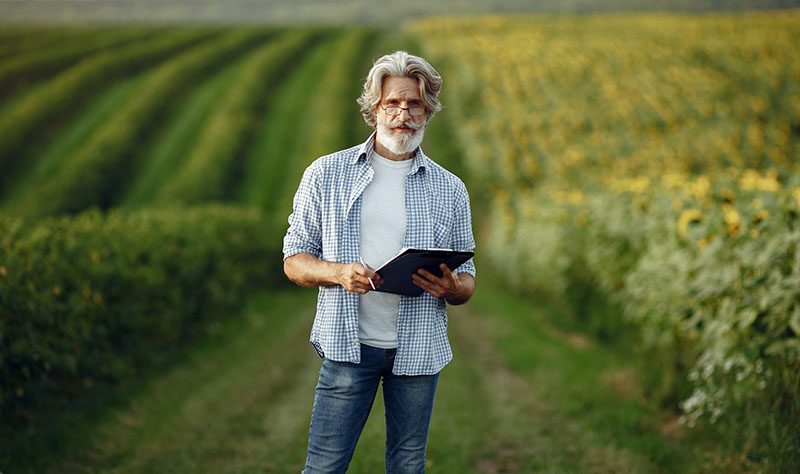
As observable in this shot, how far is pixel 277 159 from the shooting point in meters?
25.3

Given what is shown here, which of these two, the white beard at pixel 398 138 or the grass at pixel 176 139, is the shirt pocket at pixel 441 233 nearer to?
the white beard at pixel 398 138

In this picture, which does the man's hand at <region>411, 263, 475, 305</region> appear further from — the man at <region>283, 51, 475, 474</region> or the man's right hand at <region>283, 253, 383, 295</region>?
the man's right hand at <region>283, 253, 383, 295</region>

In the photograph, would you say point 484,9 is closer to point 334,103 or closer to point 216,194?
point 334,103

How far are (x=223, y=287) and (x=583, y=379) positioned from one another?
5.51 metres

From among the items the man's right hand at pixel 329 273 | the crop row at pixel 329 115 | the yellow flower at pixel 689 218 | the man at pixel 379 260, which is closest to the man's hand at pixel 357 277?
the man's right hand at pixel 329 273

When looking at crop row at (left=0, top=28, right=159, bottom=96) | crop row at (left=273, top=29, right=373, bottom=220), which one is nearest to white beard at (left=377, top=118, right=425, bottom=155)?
crop row at (left=273, top=29, right=373, bottom=220)

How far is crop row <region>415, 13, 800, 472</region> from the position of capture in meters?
3.83

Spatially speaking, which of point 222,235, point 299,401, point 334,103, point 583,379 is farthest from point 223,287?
point 334,103

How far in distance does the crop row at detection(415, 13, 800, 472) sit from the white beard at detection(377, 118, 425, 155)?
2.42m

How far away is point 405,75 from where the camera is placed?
97.0 inches

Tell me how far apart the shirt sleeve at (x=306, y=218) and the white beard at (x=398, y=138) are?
12.2 inches

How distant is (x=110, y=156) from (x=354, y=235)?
22623mm

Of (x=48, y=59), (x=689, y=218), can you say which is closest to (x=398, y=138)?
(x=689, y=218)

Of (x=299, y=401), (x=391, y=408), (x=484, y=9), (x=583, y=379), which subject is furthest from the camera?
(x=484, y=9)
